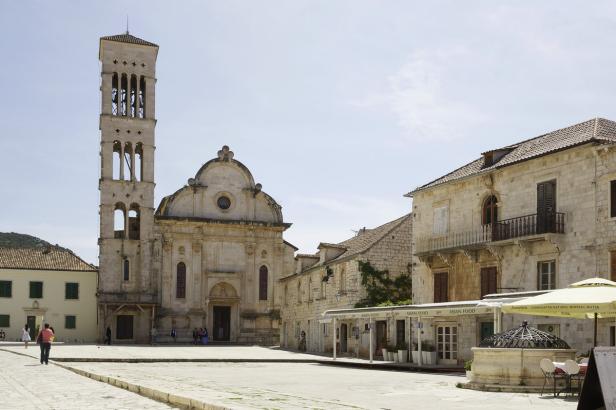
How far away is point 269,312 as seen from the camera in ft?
179

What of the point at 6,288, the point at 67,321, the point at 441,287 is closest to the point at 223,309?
the point at 67,321

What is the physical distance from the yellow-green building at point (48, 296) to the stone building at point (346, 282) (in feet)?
57.7

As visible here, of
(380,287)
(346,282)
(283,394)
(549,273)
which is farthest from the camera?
(346,282)

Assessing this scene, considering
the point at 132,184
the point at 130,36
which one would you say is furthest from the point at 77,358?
the point at 130,36

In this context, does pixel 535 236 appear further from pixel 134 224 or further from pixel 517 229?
pixel 134 224

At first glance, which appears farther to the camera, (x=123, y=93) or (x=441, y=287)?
(x=123, y=93)

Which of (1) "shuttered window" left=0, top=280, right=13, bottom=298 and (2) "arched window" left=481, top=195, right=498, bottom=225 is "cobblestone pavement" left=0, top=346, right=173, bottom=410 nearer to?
(2) "arched window" left=481, top=195, right=498, bottom=225

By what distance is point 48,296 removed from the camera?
182 feet

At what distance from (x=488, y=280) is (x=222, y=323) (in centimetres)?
2914

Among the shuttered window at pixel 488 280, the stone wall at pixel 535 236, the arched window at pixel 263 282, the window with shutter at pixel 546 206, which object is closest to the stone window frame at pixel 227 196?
the arched window at pixel 263 282

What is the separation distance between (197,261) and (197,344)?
19.3 feet

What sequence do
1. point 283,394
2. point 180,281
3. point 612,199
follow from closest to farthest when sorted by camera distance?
point 283,394, point 612,199, point 180,281

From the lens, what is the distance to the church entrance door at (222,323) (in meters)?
53.8

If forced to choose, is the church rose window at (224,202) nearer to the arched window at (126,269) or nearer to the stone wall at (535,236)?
the arched window at (126,269)
